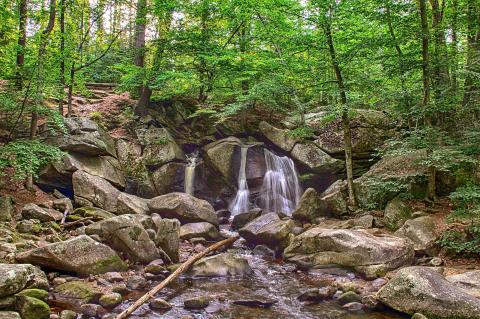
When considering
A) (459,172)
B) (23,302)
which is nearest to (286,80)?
(459,172)

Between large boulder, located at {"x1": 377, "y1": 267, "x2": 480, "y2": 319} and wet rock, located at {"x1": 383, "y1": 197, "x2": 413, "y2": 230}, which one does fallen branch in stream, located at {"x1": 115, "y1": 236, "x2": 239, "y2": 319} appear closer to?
large boulder, located at {"x1": 377, "y1": 267, "x2": 480, "y2": 319}

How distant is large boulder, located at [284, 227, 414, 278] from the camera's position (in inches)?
366

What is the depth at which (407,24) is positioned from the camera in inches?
483

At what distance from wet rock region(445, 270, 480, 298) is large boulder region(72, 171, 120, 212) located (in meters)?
10.8

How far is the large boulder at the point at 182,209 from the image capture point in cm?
1358

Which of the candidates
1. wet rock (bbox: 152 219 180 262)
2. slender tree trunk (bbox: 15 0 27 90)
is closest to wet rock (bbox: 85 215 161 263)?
wet rock (bbox: 152 219 180 262)

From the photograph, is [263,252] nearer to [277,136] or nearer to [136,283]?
[136,283]

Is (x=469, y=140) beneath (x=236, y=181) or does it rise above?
above

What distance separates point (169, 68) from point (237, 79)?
143 inches

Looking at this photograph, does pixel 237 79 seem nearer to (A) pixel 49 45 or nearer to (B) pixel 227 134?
(B) pixel 227 134

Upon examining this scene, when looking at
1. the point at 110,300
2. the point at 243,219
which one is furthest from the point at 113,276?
the point at 243,219

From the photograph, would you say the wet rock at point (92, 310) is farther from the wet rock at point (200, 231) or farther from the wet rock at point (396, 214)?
the wet rock at point (396, 214)

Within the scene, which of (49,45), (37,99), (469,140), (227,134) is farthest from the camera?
(227,134)

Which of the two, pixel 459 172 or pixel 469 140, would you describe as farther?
pixel 459 172
